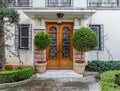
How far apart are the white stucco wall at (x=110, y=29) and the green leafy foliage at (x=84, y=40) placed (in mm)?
1488

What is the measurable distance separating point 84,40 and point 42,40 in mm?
2152

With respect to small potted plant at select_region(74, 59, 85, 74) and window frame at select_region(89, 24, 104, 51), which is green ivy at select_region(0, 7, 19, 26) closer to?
small potted plant at select_region(74, 59, 85, 74)

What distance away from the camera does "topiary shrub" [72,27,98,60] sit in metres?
14.2

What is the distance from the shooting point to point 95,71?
1503 centimetres

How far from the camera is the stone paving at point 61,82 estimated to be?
38.3ft

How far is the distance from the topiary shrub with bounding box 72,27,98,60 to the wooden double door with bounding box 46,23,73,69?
127cm

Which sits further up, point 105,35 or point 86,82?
point 105,35

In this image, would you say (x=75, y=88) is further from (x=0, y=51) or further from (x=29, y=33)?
(x=29, y=33)

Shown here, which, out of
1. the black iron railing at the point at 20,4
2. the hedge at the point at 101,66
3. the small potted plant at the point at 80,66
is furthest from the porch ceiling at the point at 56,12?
the hedge at the point at 101,66

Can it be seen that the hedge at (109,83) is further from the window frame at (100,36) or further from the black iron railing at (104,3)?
the black iron railing at (104,3)

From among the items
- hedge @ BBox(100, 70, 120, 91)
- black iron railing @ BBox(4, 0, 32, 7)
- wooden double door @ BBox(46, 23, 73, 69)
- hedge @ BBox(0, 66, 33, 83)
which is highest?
black iron railing @ BBox(4, 0, 32, 7)

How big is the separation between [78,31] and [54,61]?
7.72 feet

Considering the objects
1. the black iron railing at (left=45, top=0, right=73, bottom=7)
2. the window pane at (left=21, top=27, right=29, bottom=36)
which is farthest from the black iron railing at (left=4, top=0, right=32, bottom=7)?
the window pane at (left=21, top=27, right=29, bottom=36)

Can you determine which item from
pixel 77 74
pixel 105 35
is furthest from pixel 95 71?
pixel 105 35
